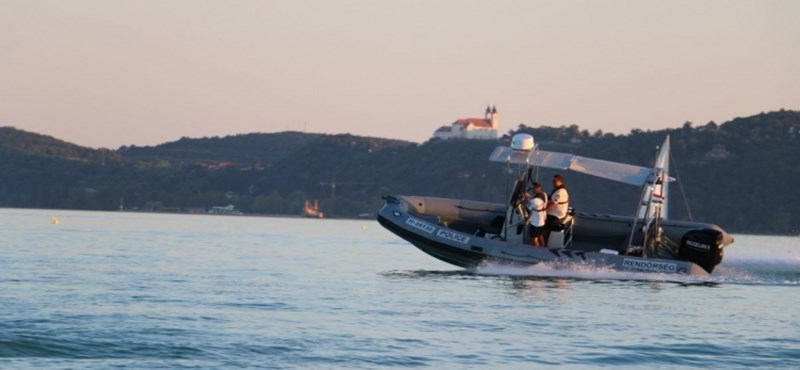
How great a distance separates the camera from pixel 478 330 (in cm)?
1502

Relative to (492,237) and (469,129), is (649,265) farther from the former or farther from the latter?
(469,129)

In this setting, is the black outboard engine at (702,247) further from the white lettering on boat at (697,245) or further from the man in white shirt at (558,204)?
the man in white shirt at (558,204)

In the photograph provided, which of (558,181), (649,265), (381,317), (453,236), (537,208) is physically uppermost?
(558,181)

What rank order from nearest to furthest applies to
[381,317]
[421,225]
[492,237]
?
[381,317]
[421,225]
[492,237]

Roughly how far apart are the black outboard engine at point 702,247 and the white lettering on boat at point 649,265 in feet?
1.59

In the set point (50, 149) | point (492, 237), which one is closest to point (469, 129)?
point (50, 149)

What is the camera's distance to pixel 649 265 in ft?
74.7

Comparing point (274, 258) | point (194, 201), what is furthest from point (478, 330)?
point (194, 201)

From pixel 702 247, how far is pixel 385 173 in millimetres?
95511

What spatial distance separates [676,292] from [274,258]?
1141cm

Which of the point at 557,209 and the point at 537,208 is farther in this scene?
the point at 557,209

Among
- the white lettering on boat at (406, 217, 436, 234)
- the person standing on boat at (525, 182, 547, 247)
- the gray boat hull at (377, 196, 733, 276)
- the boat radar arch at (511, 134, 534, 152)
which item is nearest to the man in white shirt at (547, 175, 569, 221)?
the person standing on boat at (525, 182, 547, 247)

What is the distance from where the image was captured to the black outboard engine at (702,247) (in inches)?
900

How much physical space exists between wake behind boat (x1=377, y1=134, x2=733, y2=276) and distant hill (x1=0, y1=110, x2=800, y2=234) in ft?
179
